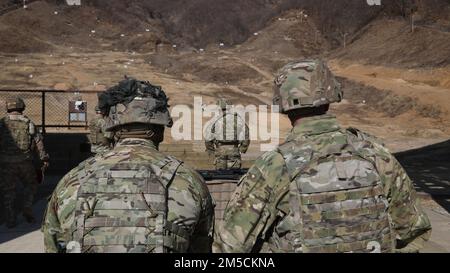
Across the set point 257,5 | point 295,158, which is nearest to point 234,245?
point 295,158

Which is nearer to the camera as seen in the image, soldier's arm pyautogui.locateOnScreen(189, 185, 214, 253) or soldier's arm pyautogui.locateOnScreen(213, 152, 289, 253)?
soldier's arm pyautogui.locateOnScreen(213, 152, 289, 253)

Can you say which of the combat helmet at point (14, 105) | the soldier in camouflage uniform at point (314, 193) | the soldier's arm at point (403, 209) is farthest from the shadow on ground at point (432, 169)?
the soldier in camouflage uniform at point (314, 193)

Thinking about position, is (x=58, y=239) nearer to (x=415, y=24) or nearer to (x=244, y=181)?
(x=244, y=181)

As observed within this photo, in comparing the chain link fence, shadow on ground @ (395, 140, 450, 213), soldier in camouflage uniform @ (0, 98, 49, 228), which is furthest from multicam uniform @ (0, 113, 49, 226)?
the chain link fence

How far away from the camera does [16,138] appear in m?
8.88

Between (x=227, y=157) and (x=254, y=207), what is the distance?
6.07m

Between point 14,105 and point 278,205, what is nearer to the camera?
point 278,205

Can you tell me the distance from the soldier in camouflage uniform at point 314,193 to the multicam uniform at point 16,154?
6490 millimetres

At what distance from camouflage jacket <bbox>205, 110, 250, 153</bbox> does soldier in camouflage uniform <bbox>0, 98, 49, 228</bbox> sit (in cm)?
237

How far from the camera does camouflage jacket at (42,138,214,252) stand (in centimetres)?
297

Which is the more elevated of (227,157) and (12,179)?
(227,157)

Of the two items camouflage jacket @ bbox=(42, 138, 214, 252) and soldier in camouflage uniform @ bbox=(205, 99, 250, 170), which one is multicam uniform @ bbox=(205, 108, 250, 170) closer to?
soldier in camouflage uniform @ bbox=(205, 99, 250, 170)

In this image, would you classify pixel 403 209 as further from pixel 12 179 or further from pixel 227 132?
pixel 12 179

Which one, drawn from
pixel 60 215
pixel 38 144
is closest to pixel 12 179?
pixel 38 144
